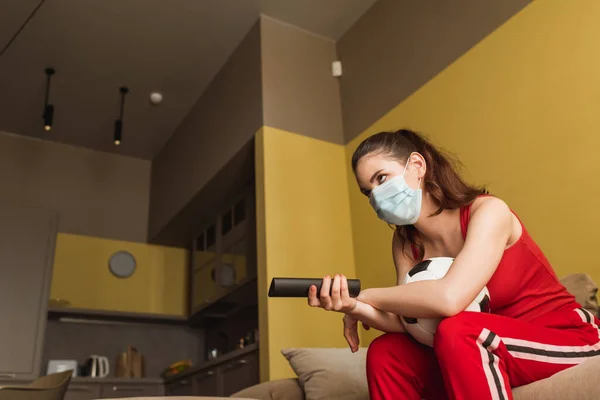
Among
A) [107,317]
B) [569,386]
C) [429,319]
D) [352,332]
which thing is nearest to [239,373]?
[107,317]

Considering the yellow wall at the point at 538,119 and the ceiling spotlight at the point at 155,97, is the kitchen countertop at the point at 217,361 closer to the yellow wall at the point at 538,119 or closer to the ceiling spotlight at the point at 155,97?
the yellow wall at the point at 538,119

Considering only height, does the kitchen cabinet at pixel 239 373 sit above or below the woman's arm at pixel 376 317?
above

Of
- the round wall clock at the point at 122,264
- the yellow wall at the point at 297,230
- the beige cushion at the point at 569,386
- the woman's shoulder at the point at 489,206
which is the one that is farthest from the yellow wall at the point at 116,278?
the beige cushion at the point at 569,386

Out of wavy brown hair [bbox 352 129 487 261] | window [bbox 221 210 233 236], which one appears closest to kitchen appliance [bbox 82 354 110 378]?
window [bbox 221 210 233 236]

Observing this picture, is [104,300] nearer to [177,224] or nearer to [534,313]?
[177,224]

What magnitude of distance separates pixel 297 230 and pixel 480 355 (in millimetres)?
2355

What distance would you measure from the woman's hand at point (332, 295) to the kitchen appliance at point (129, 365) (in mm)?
3777

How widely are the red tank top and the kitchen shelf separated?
12.7ft

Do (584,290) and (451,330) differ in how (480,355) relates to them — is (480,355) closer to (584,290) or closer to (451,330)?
(451,330)

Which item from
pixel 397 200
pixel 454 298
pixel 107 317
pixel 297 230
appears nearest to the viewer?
pixel 454 298

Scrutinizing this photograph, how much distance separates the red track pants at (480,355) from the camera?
4.04ft

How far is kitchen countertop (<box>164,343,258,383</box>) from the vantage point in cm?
348

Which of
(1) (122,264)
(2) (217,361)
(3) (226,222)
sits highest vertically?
(3) (226,222)

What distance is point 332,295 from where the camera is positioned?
4.67 ft
